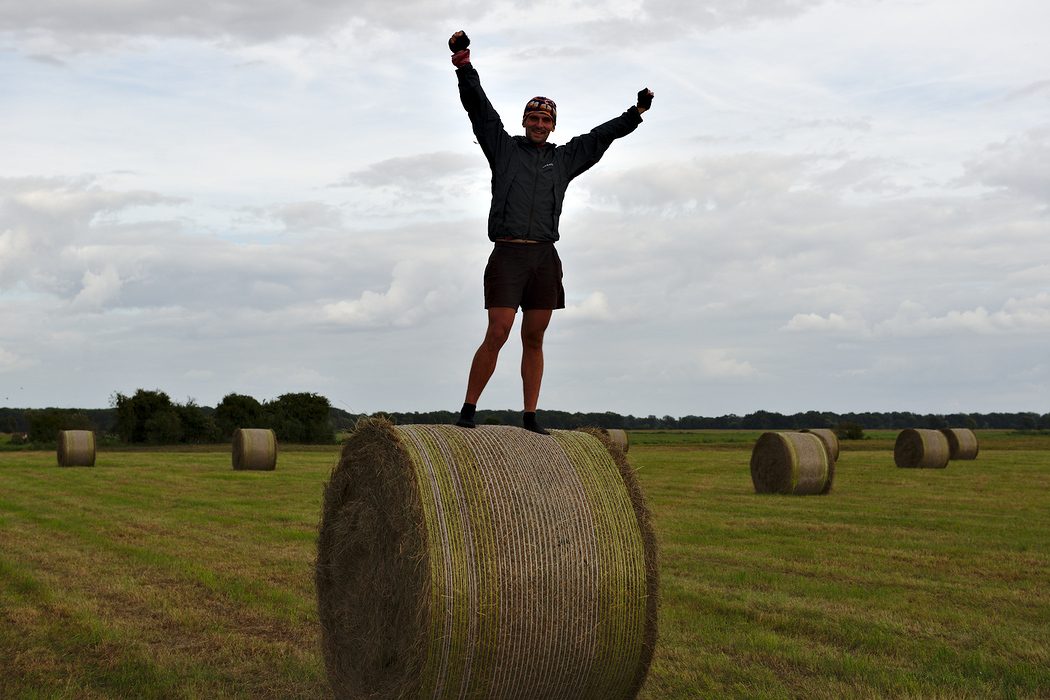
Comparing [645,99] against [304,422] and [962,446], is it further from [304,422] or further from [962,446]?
[304,422]

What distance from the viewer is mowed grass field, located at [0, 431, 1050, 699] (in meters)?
5.91

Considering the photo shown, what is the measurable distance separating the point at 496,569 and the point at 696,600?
12.3 feet

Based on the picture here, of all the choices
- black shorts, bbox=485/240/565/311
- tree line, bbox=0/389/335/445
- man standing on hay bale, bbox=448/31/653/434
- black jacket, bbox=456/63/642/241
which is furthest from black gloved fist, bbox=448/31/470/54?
tree line, bbox=0/389/335/445

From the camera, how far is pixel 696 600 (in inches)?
317

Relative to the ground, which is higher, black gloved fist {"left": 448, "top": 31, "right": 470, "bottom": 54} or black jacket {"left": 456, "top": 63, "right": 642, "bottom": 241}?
black gloved fist {"left": 448, "top": 31, "right": 470, "bottom": 54}

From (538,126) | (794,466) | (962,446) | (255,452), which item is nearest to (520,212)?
(538,126)

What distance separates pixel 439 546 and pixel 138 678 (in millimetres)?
2614

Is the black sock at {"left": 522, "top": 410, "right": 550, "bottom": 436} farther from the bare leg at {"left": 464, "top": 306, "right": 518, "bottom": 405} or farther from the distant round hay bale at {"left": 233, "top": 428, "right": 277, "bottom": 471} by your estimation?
the distant round hay bale at {"left": 233, "top": 428, "right": 277, "bottom": 471}

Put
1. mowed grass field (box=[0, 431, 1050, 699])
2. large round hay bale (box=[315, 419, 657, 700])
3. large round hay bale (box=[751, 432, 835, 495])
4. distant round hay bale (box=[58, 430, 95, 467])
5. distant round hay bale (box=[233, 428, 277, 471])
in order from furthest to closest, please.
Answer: distant round hay bale (box=[58, 430, 95, 467]) < distant round hay bale (box=[233, 428, 277, 471]) < large round hay bale (box=[751, 432, 835, 495]) < mowed grass field (box=[0, 431, 1050, 699]) < large round hay bale (box=[315, 419, 657, 700])

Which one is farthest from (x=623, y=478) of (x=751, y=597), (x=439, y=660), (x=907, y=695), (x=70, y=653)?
(x=70, y=653)

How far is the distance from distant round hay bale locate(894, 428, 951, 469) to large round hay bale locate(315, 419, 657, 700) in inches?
967

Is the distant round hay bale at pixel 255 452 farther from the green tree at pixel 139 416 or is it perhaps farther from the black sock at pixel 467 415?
the green tree at pixel 139 416

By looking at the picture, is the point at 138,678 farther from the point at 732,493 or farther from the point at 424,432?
the point at 732,493

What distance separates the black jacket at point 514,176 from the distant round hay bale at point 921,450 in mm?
24760
